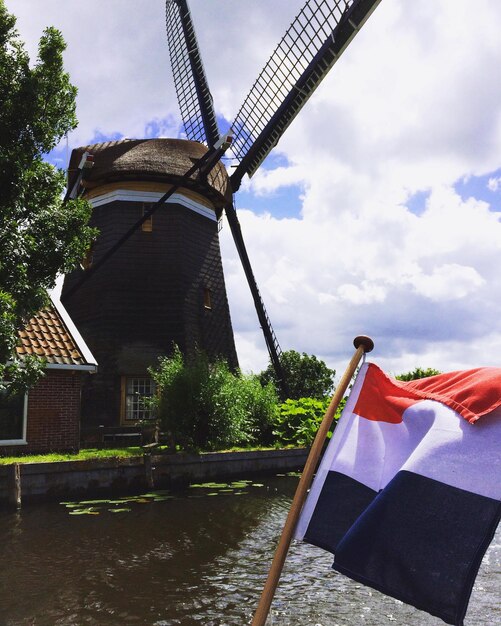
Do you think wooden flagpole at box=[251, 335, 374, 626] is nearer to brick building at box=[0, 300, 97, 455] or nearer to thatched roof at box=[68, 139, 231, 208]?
brick building at box=[0, 300, 97, 455]

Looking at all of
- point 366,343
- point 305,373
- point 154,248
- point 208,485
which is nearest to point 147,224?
point 154,248

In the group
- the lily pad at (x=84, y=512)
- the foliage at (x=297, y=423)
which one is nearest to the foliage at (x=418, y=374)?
the foliage at (x=297, y=423)

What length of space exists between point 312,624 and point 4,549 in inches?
182

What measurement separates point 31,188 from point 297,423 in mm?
10205

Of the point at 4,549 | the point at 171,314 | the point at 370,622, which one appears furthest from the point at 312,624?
the point at 171,314

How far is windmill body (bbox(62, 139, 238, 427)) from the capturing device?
1688 centimetres

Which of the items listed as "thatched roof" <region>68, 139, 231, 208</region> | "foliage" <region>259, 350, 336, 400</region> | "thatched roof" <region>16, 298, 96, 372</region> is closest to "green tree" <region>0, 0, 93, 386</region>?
"thatched roof" <region>16, 298, 96, 372</region>

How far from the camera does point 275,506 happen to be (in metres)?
10.5

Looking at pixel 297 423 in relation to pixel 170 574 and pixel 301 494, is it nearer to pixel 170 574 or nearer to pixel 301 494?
pixel 170 574

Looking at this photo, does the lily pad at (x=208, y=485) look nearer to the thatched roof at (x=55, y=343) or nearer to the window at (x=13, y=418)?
the thatched roof at (x=55, y=343)

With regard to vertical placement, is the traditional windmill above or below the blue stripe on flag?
above

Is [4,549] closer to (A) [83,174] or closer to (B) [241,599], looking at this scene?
(B) [241,599]

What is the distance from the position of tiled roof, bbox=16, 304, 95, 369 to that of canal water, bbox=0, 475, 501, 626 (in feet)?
11.1

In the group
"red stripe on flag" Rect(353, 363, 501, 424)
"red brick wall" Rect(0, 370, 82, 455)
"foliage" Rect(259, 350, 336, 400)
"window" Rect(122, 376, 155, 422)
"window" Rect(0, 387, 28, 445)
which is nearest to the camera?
"red stripe on flag" Rect(353, 363, 501, 424)
